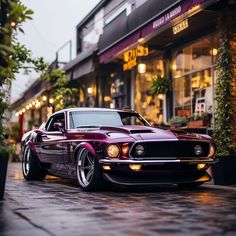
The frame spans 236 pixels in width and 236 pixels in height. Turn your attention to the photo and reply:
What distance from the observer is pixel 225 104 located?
9523 mm

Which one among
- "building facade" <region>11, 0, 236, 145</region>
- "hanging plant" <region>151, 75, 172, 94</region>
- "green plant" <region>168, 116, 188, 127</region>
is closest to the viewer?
"building facade" <region>11, 0, 236, 145</region>

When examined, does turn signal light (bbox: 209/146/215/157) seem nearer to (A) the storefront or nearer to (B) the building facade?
(B) the building facade

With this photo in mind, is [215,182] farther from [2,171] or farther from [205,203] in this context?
[2,171]

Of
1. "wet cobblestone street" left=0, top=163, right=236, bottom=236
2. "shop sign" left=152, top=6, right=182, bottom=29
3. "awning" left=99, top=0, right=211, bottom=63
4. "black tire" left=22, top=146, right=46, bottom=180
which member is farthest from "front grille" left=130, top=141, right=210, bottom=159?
"shop sign" left=152, top=6, right=182, bottom=29

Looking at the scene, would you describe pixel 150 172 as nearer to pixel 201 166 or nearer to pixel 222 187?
pixel 201 166

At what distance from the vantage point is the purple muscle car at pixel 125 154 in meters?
7.31

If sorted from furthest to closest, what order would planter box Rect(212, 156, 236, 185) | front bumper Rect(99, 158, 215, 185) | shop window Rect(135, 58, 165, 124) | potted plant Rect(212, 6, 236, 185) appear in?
shop window Rect(135, 58, 165, 124)
potted plant Rect(212, 6, 236, 185)
planter box Rect(212, 156, 236, 185)
front bumper Rect(99, 158, 215, 185)

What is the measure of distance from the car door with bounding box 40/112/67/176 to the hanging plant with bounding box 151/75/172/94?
5408 mm

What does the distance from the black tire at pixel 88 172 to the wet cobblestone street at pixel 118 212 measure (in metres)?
0.17

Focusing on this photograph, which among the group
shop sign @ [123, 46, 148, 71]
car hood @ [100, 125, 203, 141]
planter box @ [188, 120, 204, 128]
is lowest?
car hood @ [100, 125, 203, 141]

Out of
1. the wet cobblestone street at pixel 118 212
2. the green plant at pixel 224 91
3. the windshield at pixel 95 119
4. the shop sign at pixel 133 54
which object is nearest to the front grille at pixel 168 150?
the wet cobblestone street at pixel 118 212

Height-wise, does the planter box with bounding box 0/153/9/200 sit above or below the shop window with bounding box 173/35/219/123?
below

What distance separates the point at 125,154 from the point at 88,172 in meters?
0.85

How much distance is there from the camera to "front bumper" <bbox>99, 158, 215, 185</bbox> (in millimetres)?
7266
